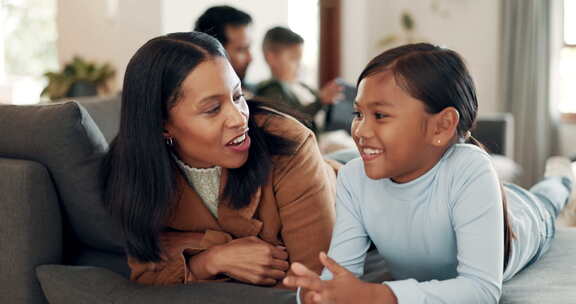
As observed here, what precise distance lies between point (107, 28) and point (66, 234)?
14.3 feet

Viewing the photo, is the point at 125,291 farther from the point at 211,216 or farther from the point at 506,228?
the point at 506,228

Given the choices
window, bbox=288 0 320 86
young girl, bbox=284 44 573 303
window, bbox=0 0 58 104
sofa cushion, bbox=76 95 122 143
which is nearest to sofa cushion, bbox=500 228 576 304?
young girl, bbox=284 44 573 303

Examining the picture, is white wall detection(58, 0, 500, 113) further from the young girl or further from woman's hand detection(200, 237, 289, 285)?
the young girl

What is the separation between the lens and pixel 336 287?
115 cm

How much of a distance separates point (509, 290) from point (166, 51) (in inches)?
33.8

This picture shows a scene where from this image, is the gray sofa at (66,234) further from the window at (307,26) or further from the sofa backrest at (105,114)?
the window at (307,26)

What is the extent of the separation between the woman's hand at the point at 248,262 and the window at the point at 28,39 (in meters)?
6.50

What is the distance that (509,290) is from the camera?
1406mm

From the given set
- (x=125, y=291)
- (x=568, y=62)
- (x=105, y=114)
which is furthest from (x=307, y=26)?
(x=125, y=291)

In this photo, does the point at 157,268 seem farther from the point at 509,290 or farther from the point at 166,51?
the point at 509,290

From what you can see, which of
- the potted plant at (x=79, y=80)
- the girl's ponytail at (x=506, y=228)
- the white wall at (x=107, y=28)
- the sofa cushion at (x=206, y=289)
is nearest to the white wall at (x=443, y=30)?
the white wall at (x=107, y=28)

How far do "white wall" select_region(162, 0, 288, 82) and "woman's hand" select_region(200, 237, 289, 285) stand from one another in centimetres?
372

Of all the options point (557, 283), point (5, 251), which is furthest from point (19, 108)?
point (557, 283)

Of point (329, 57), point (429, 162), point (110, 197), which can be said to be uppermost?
point (429, 162)
